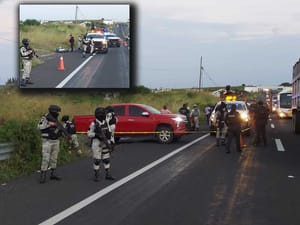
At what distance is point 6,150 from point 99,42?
16.0m

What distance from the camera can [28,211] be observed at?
26.6ft

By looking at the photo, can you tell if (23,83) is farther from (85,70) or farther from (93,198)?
(93,198)

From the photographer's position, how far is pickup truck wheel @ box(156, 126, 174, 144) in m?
20.8

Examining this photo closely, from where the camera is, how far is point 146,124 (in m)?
21.1

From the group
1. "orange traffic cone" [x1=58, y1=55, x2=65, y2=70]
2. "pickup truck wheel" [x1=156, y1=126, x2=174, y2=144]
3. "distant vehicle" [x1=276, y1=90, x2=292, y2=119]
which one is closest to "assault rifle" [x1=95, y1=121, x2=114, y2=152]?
"pickup truck wheel" [x1=156, y1=126, x2=174, y2=144]

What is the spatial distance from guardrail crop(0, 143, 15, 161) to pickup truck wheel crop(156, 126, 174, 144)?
919 centimetres

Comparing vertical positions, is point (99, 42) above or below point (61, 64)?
above

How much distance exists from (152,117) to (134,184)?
10.6 m

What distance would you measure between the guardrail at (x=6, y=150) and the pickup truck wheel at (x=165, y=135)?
9191 mm

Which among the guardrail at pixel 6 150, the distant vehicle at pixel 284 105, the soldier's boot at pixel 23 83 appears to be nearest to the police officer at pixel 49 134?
the guardrail at pixel 6 150

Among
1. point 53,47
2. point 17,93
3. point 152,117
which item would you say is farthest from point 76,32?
point 152,117

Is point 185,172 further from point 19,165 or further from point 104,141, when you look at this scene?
point 19,165

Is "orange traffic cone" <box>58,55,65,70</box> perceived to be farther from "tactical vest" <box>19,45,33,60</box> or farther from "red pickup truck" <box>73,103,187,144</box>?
"red pickup truck" <box>73,103,187,144</box>

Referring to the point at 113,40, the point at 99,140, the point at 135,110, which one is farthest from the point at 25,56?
the point at 99,140
